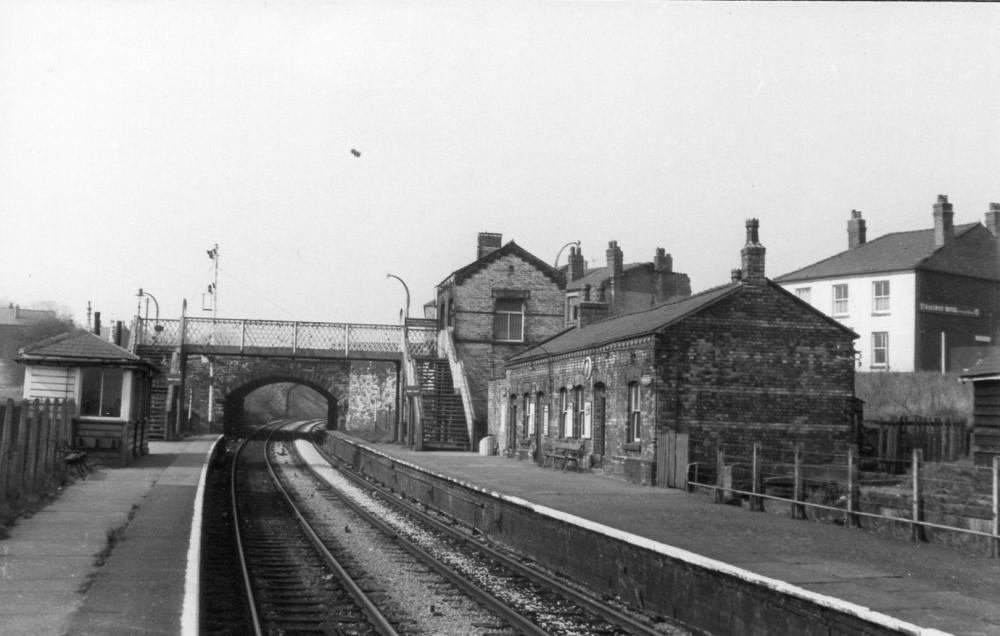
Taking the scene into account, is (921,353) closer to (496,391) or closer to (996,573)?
(496,391)

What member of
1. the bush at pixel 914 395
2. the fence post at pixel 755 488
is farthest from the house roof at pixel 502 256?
the fence post at pixel 755 488

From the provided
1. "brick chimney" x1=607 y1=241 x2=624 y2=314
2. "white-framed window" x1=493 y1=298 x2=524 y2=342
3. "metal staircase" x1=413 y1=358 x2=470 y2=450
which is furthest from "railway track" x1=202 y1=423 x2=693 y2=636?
"brick chimney" x1=607 y1=241 x2=624 y2=314

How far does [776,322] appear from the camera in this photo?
2205cm

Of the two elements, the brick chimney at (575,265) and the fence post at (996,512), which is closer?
the fence post at (996,512)

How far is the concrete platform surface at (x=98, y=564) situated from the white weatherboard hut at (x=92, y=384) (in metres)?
4.40

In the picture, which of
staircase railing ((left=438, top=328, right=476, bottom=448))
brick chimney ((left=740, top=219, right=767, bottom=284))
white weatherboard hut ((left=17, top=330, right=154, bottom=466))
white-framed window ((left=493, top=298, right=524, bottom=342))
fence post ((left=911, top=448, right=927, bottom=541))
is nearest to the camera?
fence post ((left=911, top=448, right=927, bottom=541))

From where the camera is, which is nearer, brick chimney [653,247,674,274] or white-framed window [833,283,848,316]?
white-framed window [833,283,848,316]

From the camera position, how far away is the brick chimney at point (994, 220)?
43.8 meters

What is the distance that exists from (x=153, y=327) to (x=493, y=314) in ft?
44.4

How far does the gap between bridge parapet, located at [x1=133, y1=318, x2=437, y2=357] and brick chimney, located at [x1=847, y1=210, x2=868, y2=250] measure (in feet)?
71.4

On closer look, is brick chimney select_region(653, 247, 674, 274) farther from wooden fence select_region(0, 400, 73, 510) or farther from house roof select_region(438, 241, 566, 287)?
wooden fence select_region(0, 400, 73, 510)

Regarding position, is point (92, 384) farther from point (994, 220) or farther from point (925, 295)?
point (994, 220)

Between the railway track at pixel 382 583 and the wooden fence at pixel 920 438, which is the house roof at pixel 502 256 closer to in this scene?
the wooden fence at pixel 920 438

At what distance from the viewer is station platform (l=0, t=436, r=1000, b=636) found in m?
8.58
